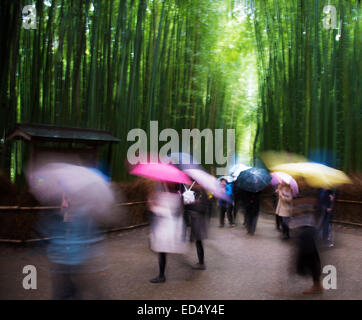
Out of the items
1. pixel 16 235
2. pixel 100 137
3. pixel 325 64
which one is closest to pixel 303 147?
pixel 325 64

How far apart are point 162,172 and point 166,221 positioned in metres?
0.45

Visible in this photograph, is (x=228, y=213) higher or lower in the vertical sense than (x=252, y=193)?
lower

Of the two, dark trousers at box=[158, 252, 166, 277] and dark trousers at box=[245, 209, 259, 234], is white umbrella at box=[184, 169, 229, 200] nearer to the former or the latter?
dark trousers at box=[158, 252, 166, 277]

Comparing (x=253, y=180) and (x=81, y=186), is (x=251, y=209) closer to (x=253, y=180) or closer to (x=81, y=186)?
(x=253, y=180)

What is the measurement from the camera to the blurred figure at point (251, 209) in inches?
269

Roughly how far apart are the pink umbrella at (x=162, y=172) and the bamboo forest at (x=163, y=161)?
0.6 inches

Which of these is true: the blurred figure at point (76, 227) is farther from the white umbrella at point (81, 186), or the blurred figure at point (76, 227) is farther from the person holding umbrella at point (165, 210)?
the person holding umbrella at point (165, 210)

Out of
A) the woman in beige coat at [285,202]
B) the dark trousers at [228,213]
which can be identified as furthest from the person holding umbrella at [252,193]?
the woman in beige coat at [285,202]

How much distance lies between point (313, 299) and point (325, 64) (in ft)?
17.3

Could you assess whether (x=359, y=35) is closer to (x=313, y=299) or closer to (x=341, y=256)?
(x=341, y=256)

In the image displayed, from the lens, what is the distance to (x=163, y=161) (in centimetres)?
384

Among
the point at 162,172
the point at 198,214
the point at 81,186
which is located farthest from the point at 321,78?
the point at 81,186

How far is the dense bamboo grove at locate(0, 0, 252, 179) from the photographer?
19.0 ft

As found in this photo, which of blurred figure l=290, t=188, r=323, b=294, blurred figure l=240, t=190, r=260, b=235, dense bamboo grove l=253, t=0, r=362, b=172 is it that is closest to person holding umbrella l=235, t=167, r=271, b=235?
blurred figure l=240, t=190, r=260, b=235
